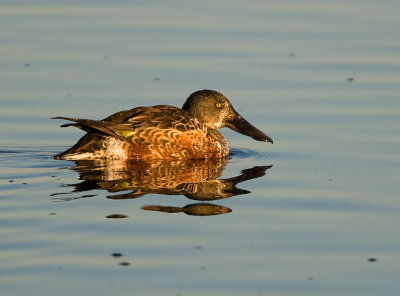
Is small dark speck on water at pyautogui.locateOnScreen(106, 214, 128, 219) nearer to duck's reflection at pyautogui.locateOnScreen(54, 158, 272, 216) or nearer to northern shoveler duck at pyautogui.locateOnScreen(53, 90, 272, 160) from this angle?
duck's reflection at pyautogui.locateOnScreen(54, 158, 272, 216)

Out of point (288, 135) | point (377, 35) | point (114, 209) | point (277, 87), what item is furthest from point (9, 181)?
point (377, 35)

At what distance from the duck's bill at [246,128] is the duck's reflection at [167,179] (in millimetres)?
508

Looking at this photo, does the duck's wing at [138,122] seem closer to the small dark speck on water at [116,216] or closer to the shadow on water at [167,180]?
the shadow on water at [167,180]

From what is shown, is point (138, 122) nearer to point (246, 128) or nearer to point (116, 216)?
point (246, 128)

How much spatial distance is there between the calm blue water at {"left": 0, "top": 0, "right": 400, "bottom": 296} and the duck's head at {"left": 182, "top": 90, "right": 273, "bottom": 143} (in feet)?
0.88

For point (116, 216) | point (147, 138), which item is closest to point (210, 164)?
point (147, 138)

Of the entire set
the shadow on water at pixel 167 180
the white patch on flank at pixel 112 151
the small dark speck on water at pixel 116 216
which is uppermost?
the white patch on flank at pixel 112 151

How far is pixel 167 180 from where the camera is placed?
35.6ft

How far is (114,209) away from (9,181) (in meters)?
1.67

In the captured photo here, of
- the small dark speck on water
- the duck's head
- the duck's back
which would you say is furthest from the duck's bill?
the small dark speck on water

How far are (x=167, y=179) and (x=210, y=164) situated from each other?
4.14ft

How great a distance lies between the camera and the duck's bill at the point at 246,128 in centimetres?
1253

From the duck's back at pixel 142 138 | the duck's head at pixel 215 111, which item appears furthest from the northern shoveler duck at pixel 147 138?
the duck's head at pixel 215 111

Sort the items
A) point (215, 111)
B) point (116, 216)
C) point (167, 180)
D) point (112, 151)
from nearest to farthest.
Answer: point (116, 216), point (167, 180), point (112, 151), point (215, 111)
